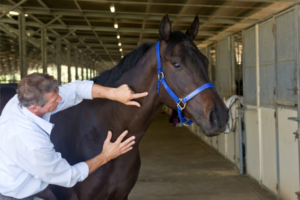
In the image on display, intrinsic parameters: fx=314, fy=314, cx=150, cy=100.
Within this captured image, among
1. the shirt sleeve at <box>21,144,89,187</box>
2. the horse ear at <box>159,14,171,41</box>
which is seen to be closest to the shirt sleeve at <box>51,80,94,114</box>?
the shirt sleeve at <box>21,144,89,187</box>

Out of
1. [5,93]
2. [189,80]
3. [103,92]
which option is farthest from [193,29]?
[5,93]

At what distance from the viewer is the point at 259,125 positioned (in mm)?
4285

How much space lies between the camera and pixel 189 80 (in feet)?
5.61

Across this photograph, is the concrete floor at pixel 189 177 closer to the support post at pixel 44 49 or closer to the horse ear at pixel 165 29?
the horse ear at pixel 165 29

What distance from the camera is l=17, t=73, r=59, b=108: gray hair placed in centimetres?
148

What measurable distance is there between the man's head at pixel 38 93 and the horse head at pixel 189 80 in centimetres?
62

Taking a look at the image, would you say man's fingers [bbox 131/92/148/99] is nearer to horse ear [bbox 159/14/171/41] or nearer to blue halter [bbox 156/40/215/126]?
blue halter [bbox 156/40/215/126]

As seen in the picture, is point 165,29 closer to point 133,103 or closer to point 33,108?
point 133,103

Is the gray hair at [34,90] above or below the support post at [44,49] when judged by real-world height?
below

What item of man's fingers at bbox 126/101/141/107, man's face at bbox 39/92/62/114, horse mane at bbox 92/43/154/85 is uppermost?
horse mane at bbox 92/43/154/85

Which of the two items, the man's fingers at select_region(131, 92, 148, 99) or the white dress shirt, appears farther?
the man's fingers at select_region(131, 92, 148, 99)

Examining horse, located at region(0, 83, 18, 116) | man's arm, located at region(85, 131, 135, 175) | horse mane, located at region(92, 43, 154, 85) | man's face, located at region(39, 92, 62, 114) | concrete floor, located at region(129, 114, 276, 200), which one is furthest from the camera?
concrete floor, located at region(129, 114, 276, 200)

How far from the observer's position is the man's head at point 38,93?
148 cm

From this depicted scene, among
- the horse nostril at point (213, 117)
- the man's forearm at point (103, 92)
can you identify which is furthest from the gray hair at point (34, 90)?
the horse nostril at point (213, 117)
